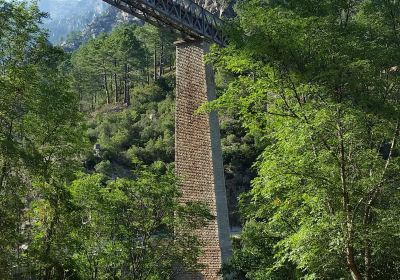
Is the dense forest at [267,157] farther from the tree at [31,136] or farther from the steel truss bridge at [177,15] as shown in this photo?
the steel truss bridge at [177,15]

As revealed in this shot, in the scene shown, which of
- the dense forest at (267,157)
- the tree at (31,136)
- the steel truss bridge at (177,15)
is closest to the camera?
the dense forest at (267,157)

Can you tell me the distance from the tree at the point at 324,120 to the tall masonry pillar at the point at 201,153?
19.8ft

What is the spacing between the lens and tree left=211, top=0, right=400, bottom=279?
23.4ft

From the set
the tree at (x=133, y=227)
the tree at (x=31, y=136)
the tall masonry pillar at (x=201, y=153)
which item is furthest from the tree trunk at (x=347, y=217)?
the tall masonry pillar at (x=201, y=153)

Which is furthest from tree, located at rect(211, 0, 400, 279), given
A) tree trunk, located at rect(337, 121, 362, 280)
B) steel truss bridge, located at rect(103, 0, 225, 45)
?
steel truss bridge, located at rect(103, 0, 225, 45)

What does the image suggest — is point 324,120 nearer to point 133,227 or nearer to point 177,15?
point 133,227

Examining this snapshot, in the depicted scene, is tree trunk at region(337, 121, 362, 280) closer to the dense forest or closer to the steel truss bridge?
the dense forest

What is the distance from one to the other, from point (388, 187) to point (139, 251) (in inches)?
195

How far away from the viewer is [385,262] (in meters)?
9.54

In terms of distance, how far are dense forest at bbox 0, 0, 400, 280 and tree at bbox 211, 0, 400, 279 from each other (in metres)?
0.03

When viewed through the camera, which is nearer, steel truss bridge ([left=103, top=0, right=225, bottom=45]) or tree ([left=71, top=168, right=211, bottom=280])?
tree ([left=71, top=168, right=211, bottom=280])

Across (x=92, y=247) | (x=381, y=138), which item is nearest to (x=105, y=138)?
(x=92, y=247)

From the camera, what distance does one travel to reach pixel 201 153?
16.0 m

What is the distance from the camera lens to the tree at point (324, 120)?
7141mm
